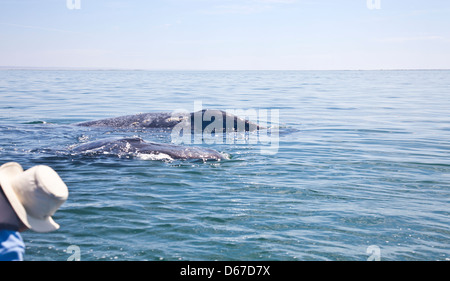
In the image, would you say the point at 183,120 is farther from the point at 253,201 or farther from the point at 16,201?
the point at 16,201

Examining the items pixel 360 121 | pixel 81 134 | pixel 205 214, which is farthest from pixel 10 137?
pixel 360 121

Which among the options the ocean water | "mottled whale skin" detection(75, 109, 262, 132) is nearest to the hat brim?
the ocean water

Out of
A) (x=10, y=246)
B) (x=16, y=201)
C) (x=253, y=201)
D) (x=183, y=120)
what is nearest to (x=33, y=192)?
(x=16, y=201)

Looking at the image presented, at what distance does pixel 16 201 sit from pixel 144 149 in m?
7.95

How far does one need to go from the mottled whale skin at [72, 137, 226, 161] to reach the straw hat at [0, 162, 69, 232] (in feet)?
25.1

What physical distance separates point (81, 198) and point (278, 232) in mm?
3472

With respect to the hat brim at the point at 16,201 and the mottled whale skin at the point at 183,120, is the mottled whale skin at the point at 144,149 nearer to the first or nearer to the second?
the mottled whale skin at the point at 183,120

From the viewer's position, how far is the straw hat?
3.50 meters

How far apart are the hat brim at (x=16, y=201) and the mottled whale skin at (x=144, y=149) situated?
761 centimetres

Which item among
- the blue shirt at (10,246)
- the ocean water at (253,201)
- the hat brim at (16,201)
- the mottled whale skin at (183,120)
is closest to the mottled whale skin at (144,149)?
the ocean water at (253,201)

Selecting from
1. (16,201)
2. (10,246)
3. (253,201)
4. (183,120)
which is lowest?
(253,201)

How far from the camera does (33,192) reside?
3.54m
